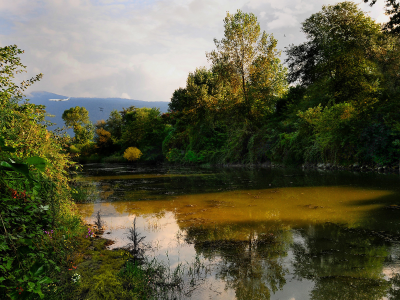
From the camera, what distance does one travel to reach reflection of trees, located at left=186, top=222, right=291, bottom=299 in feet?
11.9

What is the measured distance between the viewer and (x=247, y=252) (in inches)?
185

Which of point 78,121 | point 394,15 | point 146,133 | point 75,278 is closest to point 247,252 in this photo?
point 75,278

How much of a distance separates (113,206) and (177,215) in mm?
2637

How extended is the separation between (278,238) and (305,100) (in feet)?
75.5

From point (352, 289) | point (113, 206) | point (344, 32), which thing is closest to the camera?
point (352, 289)

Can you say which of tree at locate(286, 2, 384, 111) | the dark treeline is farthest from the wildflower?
tree at locate(286, 2, 384, 111)

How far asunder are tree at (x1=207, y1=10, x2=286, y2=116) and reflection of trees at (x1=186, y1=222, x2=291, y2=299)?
2299 cm

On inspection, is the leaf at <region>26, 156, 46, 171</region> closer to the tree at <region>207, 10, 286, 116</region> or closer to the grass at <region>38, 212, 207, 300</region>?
the grass at <region>38, 212, 207, 300</region>

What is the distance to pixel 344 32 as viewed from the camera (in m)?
24.3

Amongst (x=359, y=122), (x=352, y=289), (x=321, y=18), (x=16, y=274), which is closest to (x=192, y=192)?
(x=352, y=289)

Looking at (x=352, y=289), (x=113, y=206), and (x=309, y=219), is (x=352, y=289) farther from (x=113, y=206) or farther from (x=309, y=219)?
(x=113, y=206)

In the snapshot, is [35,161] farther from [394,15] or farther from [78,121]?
[78,121]

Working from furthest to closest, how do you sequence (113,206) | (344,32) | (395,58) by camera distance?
1. (344,32)
2. (395,58)
3. (113,206)

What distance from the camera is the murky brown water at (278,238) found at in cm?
354
